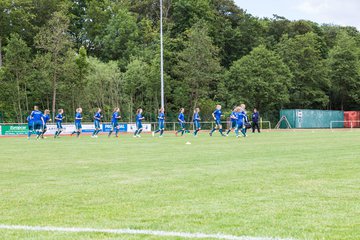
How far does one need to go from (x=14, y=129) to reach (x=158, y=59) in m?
20.3

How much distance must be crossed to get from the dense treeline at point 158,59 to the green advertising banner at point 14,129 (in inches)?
193

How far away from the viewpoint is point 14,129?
1747 inches

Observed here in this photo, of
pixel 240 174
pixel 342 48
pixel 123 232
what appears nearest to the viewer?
pixel 123 232

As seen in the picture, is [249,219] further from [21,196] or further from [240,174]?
[240,174]

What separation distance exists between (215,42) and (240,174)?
6261 centimetres

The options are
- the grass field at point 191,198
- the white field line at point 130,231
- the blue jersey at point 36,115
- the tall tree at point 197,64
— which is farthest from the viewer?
the tall tree at point 197,64

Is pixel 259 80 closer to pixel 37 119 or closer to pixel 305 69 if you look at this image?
pixel 305 69

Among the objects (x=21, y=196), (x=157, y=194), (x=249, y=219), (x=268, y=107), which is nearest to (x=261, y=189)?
(x=157, y=194)

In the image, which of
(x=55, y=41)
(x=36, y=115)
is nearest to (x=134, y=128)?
(x=55, y=41)

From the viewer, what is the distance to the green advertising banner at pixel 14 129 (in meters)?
43.7

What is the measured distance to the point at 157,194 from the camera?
8.41 metres

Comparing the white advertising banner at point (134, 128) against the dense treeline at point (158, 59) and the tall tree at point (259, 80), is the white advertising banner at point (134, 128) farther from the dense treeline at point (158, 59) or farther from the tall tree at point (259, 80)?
the tall tree at point (259, 80)

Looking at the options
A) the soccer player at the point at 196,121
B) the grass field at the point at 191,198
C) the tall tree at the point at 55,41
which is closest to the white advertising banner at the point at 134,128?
the tall tree at the point at 55,41

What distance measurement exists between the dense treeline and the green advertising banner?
489cm
